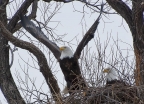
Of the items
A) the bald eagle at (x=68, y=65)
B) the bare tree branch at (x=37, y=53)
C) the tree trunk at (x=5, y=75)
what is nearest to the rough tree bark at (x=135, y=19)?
the bald eagle at (x=68, y=65)

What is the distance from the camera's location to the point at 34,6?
8.31m

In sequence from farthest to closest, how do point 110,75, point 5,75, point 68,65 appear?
1. point 5,75
2. point 68,65
3. point 110,75

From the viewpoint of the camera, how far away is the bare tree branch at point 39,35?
24.6 ft

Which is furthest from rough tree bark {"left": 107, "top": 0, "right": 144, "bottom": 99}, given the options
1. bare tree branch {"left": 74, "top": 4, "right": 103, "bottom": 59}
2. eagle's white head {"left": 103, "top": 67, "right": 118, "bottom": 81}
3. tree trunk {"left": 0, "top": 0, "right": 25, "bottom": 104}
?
tree trunk {"left": 0, "top": 0, "right": 25, "bottom": 104}

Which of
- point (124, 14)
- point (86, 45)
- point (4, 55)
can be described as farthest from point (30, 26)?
point (124, 14)

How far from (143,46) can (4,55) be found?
228cm

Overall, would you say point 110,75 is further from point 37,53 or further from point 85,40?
point 37,53

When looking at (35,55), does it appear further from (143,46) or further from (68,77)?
(143,46)

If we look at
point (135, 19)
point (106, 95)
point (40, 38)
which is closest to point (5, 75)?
point (40, 38)

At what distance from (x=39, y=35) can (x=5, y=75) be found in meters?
0.76

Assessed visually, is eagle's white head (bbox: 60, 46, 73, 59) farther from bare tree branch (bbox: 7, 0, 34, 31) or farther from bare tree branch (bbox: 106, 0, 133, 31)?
bare tree branch (bbox: 106, 0, 133, 31)

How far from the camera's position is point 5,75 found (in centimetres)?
752

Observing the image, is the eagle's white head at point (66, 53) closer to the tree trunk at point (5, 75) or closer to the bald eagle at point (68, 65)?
the bald eagle at point (68, 65)

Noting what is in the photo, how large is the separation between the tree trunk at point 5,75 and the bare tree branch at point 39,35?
1.03 ft
